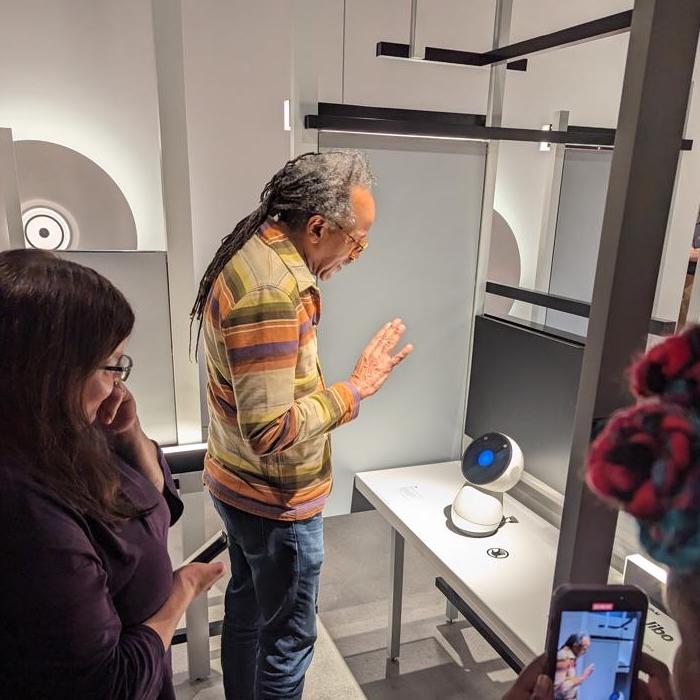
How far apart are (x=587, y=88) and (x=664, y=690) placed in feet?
10.7

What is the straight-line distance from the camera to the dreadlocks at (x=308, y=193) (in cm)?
121

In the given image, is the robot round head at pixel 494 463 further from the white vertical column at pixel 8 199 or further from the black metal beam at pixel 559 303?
the white vertical column at pixel 8 199

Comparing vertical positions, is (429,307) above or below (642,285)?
below

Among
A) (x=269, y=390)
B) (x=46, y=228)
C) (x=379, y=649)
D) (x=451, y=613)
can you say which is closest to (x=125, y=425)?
(x=269, y=390)

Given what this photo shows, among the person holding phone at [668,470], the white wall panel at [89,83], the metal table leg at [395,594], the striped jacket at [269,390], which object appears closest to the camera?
the person holding phone at [668,470]

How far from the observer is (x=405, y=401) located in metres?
1.85

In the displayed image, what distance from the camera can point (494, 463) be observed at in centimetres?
158

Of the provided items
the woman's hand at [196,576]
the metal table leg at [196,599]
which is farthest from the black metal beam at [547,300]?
the metal table leg at [196,599]

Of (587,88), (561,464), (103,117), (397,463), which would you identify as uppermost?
(587,88)

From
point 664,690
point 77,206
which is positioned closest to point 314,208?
point 664,690

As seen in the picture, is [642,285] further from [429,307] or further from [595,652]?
[429,307]

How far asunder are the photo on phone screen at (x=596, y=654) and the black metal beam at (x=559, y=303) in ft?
1.78

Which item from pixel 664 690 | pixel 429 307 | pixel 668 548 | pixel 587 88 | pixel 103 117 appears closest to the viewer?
pixel 668 548

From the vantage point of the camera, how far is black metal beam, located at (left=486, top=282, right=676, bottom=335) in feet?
4.09
